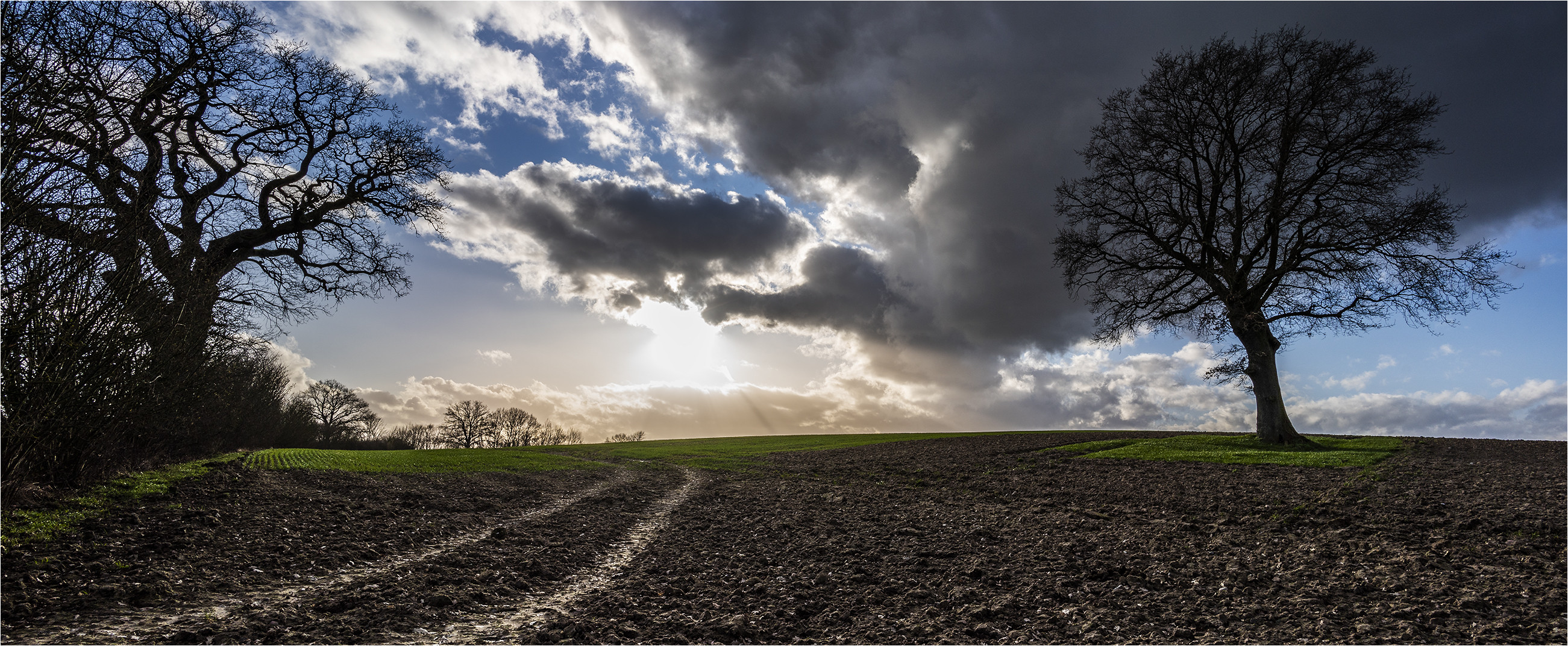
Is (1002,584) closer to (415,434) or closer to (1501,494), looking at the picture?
(1501,494)

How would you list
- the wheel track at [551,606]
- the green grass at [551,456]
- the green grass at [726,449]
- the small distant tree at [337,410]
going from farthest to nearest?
the small distant tree at [337,410] → the green grass at [726,449] → the green grass at [551,456] → the wheel track at [551,606]

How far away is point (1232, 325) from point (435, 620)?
2608cm

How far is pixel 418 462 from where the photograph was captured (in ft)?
79.9

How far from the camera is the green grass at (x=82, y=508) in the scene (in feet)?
25.8

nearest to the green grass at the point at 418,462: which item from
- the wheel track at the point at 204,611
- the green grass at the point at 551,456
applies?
the green grass at the point at 551,456

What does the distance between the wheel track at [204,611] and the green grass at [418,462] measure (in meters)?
10.8

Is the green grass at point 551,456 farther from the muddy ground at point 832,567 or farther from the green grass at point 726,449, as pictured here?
the muddy ground at point 832,567

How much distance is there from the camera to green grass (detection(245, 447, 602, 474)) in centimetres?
1836

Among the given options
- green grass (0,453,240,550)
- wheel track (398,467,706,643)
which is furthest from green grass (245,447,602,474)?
wheel track (398,467,706,643)

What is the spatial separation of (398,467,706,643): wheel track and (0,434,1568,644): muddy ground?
40 millimetres

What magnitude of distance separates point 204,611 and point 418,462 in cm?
2030

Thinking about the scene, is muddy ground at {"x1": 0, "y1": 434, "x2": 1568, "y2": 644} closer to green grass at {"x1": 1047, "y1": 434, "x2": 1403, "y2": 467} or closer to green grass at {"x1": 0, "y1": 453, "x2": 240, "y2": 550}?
green grass at {"x1": 0, "y1": 453, "x2": 240, "y2": 550}

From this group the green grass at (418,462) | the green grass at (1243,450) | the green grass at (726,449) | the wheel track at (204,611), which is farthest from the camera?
the green grass at (726,449)

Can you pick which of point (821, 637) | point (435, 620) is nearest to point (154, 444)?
point (435, 620)
